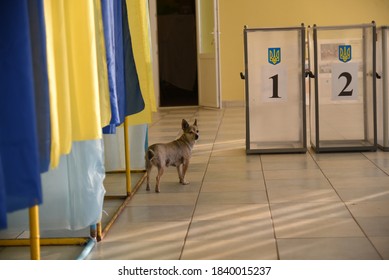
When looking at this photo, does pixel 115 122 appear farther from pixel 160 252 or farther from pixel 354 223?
pixel 354 223

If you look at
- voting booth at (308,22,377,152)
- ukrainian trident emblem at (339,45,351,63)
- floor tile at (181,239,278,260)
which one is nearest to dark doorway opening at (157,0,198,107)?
voting booth at (308,22,377,152)

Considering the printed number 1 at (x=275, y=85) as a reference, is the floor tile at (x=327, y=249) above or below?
below

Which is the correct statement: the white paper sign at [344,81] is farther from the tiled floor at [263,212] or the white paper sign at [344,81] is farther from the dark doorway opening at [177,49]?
the dark doorway opening at [177,49]

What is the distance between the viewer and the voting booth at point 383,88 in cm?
659

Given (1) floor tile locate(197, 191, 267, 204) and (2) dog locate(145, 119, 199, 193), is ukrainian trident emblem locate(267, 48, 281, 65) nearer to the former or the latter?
(2) dog locate(145, 119, 199, 193)

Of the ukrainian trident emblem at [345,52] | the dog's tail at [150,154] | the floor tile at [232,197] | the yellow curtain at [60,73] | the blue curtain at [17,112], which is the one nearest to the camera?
the blue curtain at [17,112]

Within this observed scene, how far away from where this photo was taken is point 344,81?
6.58 meters

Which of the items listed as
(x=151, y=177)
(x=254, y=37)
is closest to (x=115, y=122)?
(x=151, y=177)

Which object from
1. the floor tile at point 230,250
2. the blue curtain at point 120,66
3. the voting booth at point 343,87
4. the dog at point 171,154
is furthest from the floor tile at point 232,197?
the voting booth at point 343,87

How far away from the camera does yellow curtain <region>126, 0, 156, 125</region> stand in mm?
4926

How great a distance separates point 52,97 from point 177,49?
10914 mm

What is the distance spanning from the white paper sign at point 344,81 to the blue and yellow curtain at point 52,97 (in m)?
3.13

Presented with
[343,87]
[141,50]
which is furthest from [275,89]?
[141,50]

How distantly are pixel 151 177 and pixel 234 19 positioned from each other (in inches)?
257
